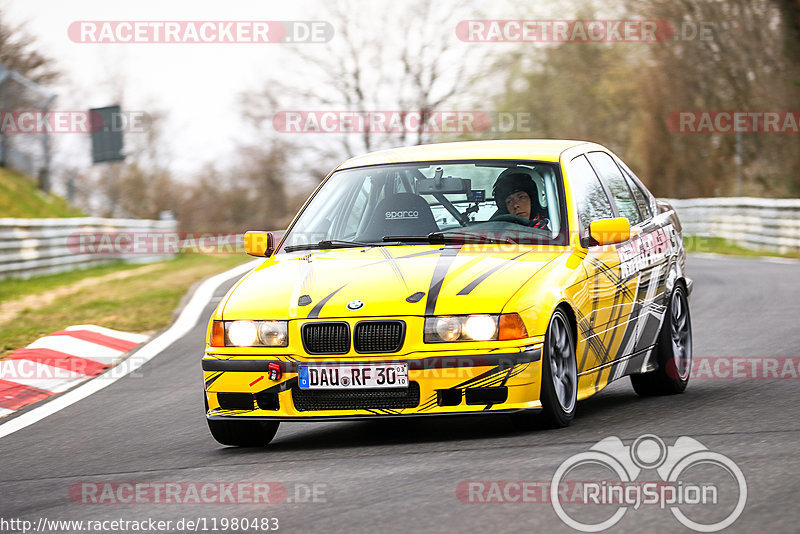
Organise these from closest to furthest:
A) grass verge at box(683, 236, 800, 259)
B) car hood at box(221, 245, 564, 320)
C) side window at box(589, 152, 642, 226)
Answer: car hood at box(221, 245, 564, 320), side window at box(589, 152, 642, 226), grass verge at box(683, 236, 800, 259)

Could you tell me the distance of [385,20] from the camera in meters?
53.3

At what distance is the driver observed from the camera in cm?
762

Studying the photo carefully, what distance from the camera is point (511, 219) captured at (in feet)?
24.9

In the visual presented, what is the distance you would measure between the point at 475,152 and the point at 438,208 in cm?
50

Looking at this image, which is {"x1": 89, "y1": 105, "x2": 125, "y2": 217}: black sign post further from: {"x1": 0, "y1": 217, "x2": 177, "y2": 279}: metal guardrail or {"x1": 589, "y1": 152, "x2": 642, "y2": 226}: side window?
{"x1": 589, "y1": 152, "x2": 642, "y2": 226}: side window

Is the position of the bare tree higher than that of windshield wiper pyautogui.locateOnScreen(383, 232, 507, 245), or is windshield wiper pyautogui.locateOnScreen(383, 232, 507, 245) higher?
the bare tree

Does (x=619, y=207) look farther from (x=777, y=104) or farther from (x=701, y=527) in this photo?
(x=777, y=104)

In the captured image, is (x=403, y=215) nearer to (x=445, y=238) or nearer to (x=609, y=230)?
(x=445, y=238)

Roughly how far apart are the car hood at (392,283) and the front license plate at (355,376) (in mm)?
254

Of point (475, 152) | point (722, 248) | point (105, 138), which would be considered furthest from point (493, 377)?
point (105, 138)

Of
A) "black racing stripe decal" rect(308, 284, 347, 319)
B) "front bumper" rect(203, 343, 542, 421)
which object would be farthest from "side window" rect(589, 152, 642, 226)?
"black racing stripe decal" rect(308, 284, 347, 319)

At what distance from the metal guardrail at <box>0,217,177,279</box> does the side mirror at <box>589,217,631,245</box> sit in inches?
724

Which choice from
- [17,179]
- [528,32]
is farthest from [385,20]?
[17,179]

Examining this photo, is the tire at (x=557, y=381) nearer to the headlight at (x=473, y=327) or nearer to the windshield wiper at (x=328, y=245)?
the headlight at (x=473, y=327)
